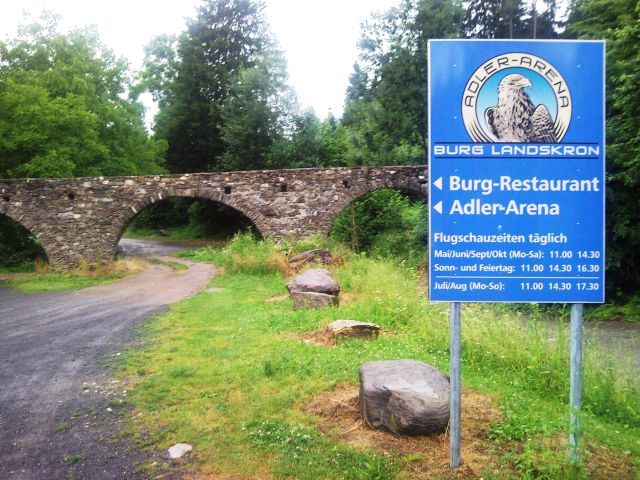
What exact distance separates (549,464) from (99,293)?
11.0 metres

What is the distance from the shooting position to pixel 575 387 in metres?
2.98

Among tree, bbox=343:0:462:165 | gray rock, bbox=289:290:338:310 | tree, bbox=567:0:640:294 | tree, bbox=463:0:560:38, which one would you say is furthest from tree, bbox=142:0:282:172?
gray rock, bbox=289:290:338:310

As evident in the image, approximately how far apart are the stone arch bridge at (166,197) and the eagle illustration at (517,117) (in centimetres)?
1283

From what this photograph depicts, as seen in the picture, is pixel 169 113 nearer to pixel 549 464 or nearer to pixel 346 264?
pixel 346 264

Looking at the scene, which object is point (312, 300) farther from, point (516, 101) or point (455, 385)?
point (516, 101)

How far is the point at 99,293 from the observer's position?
39.2 feet

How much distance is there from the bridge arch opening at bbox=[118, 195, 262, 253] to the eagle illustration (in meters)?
20.2

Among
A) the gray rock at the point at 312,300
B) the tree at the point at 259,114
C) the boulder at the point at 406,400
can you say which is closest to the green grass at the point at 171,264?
the tree at the point at 259,114

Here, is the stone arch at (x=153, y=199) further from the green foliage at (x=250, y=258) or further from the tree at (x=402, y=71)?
the tree at (x=402, y=71)

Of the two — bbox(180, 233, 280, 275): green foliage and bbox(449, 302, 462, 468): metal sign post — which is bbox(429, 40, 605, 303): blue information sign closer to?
bbox(449, 302, 462, 468): metal sign post

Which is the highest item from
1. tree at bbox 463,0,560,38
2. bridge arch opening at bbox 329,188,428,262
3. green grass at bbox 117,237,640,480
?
tree at bbox 463,0,560,38

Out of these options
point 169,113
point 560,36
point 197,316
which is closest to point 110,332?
point 197,316

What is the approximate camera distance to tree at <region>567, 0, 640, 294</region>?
9.94 metres

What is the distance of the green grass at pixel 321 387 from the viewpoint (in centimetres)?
318
